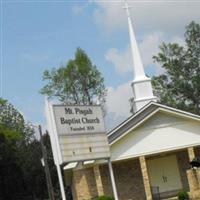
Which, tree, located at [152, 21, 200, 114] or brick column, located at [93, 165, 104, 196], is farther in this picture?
tree, located at [152, 21, 200, 114]

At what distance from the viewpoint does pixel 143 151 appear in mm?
31250

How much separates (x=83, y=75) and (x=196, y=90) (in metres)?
11.9

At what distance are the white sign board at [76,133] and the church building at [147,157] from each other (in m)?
8.86

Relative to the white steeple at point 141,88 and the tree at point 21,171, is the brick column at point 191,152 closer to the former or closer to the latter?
the white steeple at point 141,88

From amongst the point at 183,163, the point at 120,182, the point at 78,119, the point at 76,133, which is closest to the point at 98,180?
the point at 120,182

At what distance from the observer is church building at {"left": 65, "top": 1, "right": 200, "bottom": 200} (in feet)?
102

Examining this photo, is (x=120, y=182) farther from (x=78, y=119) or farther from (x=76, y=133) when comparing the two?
(x=78, y=119)

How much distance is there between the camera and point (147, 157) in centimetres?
3450

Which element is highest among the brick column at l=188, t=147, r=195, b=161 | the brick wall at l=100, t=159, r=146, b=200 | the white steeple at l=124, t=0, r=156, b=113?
the white steeple at l=124, t=0, r=156, b=113

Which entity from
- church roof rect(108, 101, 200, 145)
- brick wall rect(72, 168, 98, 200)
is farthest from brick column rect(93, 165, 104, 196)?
brick wall rect(72, 168, 98, 200)

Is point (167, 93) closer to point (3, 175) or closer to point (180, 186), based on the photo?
point (3, 175)

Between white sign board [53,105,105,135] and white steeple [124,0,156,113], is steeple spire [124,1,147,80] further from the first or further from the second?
white sign board [53,105,105,135]

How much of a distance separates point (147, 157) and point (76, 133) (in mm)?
14593

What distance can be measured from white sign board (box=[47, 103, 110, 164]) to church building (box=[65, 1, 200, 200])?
29.1ft
